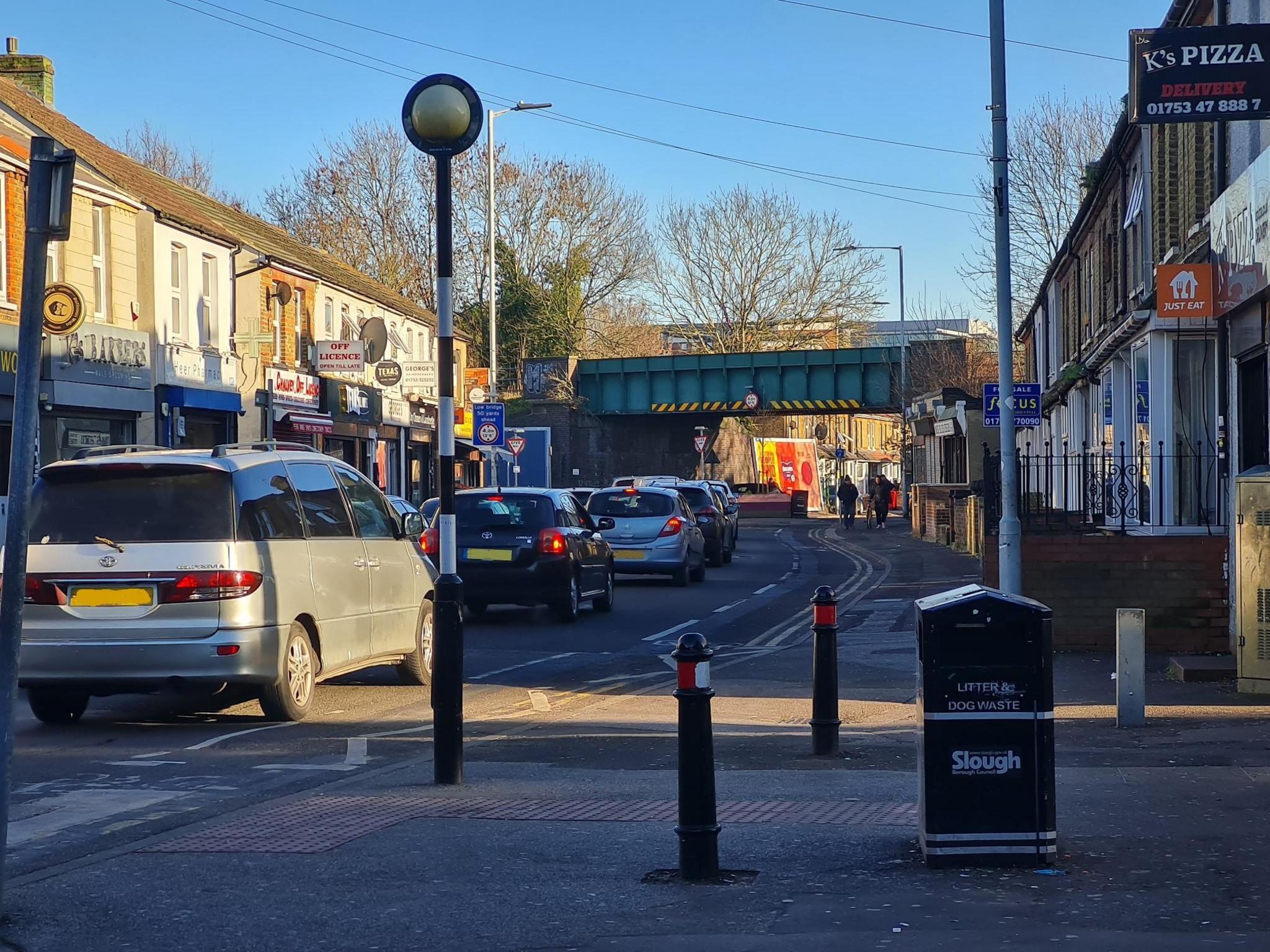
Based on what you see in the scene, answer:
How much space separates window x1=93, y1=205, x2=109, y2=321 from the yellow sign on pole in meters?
2.54

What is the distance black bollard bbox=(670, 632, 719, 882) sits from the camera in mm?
5805

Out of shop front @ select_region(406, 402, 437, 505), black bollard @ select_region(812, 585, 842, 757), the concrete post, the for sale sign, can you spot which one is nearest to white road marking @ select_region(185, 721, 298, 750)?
black bollard @ select_region(812, 585, 842, 757)

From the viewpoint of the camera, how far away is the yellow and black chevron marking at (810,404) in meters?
62.1

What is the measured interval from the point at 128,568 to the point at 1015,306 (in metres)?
47.2

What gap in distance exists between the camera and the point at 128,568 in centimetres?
1002

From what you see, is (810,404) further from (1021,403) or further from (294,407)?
(1021,403)

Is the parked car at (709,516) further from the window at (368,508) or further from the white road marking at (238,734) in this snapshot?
the white road marking at (238,734)

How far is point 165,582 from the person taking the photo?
1000 centimetres

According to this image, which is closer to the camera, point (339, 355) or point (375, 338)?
point (339, 355)

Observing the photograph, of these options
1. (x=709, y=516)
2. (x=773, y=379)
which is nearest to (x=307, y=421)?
(x=709, y=516)

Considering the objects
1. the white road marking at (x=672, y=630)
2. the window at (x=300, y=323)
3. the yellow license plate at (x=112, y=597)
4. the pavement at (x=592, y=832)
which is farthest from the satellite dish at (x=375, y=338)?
the yellow license plate at (x=112, y=597)

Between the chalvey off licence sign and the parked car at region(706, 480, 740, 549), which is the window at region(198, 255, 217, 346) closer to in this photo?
the parked car at region(706, 480, 740, 549)

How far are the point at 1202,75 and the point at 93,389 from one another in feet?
67.7

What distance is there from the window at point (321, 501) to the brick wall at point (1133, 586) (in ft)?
23.0
